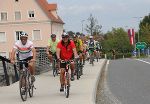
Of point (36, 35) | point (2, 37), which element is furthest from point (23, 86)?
point (2, 37)

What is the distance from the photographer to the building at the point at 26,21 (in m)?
81.0

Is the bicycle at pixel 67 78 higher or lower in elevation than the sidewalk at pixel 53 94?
higher

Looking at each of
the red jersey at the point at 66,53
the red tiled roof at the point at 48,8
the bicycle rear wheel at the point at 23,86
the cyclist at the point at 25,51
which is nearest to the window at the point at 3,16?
the red tiled roof at the point at 48,8

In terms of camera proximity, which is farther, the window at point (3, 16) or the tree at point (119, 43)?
the tree at point (119, 43)

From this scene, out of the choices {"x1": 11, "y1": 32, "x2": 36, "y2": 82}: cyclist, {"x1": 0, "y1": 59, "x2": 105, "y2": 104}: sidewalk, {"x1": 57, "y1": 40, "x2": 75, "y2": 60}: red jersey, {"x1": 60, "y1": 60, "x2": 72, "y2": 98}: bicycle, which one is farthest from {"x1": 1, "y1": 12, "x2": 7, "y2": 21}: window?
{"x1": 11, "y1": 32, "x2": 36, "y2": 82}: cyclist

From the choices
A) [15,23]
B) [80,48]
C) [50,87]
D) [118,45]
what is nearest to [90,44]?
[80,48]

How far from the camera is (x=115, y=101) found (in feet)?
45.0

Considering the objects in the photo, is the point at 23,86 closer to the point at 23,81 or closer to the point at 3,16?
the point at 23,81

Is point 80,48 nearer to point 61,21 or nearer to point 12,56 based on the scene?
point 12,56

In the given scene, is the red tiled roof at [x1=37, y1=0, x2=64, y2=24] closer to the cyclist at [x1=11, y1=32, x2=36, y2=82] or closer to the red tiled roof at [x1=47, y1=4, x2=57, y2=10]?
the red tiled roof at [x1=47, y1=4, x2=57, y2=10]

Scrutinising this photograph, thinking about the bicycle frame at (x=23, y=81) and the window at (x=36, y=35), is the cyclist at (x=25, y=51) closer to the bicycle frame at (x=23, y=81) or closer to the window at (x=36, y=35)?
the bicycle frame at (x=23, y=81)

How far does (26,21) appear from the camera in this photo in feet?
269

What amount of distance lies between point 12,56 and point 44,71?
11020 millimetres

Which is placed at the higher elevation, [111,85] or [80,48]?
[80,48]
